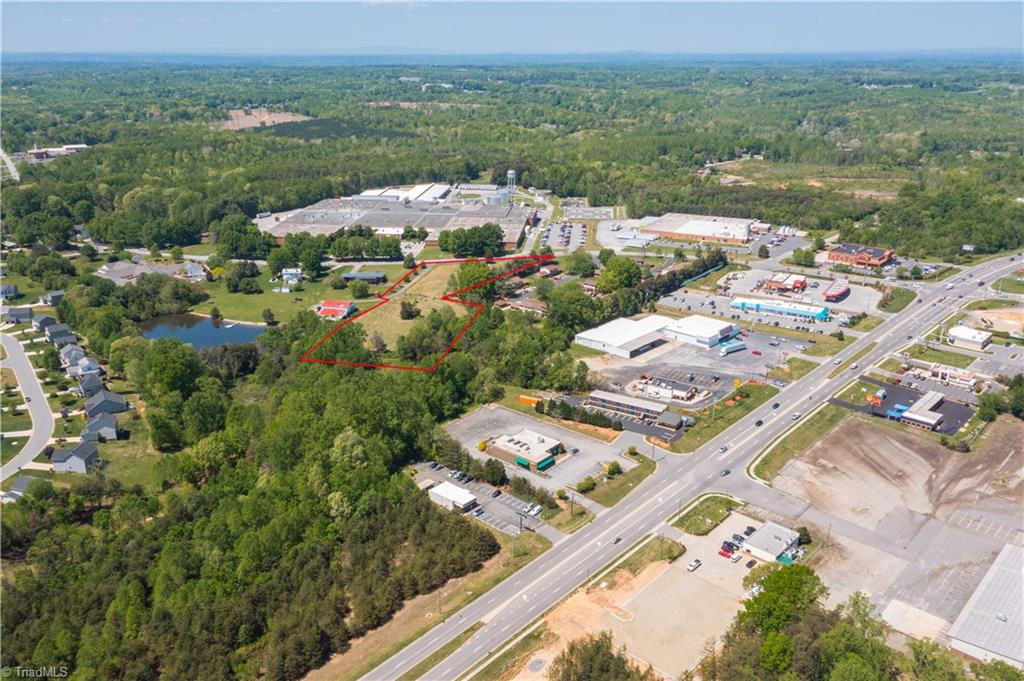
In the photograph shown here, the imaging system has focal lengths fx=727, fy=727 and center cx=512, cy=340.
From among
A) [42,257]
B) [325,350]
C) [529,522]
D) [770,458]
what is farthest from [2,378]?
[770,458]

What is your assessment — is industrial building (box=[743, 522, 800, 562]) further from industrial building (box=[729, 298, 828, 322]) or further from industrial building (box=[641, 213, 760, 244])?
industrial building (box=[641, 213, 760, 244])

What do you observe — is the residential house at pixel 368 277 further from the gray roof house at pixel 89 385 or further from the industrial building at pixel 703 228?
the industrial building at pixel 703 228

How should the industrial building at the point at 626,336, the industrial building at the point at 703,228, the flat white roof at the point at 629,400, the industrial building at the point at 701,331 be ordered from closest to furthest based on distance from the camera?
the flat white roof at the point at 629,400 → the industrial building at the point at 626,336 → the industrial building at the point at 701,331 → the industrial building at the point at 703,228

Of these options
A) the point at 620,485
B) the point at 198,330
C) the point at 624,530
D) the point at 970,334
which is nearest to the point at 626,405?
the point at 620,485

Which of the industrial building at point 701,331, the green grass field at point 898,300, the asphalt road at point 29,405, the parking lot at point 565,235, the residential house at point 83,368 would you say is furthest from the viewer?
the parking lot at point 565,235

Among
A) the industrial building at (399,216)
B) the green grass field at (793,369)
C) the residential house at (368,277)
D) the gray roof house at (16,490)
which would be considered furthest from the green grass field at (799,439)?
the industrial building at (399,216)

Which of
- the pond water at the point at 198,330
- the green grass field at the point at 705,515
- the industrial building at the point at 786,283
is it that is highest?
the green grass field at the point at 705,515

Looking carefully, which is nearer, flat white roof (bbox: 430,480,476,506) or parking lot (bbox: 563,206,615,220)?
flat white roof (bbox: 430,480,476,506)

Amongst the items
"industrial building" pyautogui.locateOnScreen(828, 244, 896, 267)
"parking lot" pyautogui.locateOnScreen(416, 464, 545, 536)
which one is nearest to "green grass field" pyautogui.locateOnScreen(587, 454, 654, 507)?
"parking lot" pyautogui.locateOnScreen(416, 464, 545, 536)

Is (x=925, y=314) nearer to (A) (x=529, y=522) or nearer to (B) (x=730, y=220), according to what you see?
(B) (x=730, y=220)
